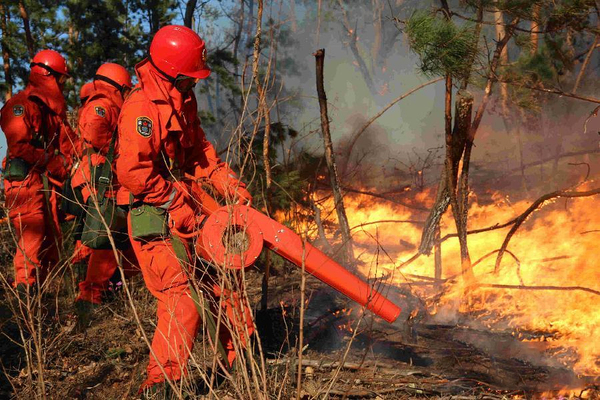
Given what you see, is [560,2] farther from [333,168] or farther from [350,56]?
[350,56]

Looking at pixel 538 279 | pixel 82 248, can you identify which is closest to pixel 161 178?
pixel 82 248

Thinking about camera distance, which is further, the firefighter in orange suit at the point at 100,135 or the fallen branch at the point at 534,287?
the firefighter in orange suit at the point at 100,135

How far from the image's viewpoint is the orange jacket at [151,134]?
326 cm

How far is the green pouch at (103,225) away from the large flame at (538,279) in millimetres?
1677

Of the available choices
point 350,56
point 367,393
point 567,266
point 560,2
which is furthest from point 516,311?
point 350,56

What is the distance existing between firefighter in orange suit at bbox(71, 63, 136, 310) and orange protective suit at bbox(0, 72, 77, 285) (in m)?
0.38

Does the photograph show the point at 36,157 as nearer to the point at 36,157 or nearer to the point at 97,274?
the point at 36,157

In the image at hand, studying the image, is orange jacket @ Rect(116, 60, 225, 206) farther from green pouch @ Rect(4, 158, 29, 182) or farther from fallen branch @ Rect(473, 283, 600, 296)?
fallen branch @ Rect(473, 283, 600, 296)

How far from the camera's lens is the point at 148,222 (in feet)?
11.1

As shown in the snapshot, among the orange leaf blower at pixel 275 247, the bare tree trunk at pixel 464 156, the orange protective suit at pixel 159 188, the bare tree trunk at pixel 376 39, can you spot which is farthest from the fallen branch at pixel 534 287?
the bare tree trunk at pixel 376 39

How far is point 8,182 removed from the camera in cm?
520

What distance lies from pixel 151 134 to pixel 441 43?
2186 mm

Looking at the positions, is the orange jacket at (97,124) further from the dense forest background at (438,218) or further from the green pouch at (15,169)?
the dense forest background at (438,218)

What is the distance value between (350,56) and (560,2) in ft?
79.0
